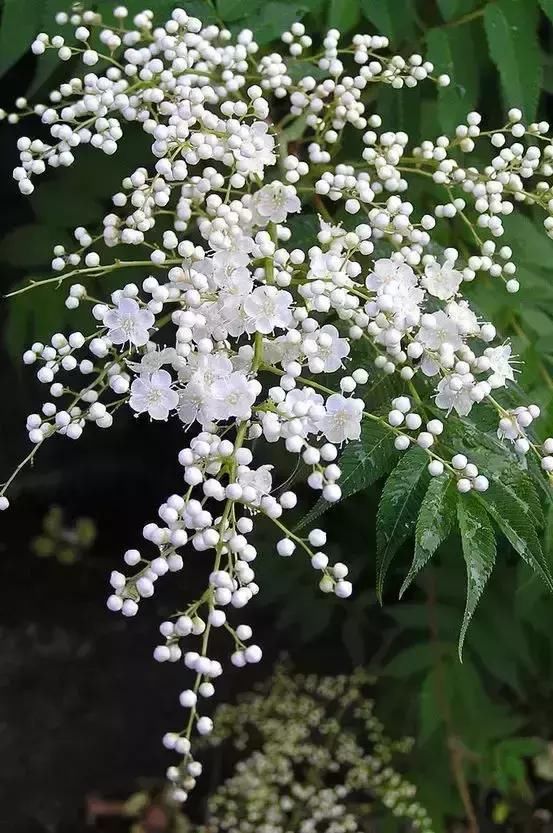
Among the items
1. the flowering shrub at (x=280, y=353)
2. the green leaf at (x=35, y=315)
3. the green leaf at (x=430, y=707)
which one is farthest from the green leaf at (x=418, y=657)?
the green leaf at (x=35, y=315)

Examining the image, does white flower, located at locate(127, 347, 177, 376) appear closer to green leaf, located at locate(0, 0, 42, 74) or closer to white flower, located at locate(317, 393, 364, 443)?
white flower, located at locate(317, 393, 364, 443)

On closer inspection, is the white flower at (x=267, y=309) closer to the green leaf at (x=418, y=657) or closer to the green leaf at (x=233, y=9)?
the green leaf at (x=233, y=9)

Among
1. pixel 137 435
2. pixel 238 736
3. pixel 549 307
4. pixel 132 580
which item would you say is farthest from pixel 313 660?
pixel 132 580

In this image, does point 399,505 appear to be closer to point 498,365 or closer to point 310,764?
point 498,365

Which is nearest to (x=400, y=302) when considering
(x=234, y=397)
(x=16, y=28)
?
(x=234, y=397)

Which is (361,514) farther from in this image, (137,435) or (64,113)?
(64,113)

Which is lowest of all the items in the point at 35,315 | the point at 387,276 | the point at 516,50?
the point at 35,315

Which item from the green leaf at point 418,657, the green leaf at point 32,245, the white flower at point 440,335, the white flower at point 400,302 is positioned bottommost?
the green leaf at point 418,657

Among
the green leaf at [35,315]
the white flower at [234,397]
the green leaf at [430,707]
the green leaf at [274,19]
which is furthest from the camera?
the green leaf at [430,707]
